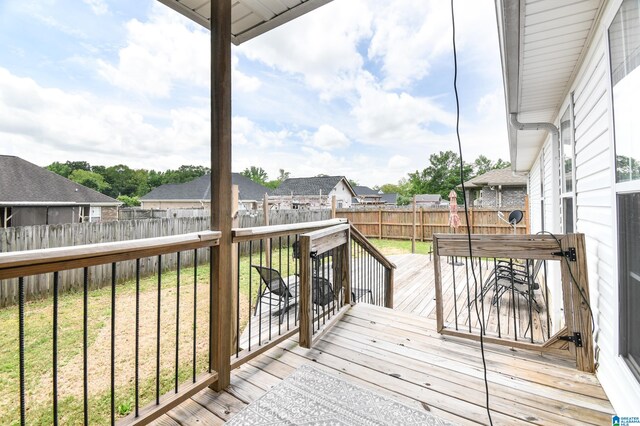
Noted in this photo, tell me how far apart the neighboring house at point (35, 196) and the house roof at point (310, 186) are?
747 inches

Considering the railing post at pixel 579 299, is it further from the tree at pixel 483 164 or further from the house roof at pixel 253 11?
the tree at pixel 483 164

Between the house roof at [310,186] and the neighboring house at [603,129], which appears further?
the house roof at [310,186]

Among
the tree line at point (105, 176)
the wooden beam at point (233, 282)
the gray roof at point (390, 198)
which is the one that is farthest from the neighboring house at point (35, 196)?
the gray roof at point (390, 198)

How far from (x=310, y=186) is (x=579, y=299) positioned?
23.2 m

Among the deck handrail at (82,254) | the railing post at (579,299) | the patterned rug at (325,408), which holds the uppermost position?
the deck handrail at (82,254)

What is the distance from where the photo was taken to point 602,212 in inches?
73.0

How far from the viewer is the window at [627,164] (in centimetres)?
134

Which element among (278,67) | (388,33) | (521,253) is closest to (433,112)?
(388,33)

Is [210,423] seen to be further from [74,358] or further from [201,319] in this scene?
[201,319]

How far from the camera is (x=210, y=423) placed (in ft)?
4.74

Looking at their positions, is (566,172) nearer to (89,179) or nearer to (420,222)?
(89,179)

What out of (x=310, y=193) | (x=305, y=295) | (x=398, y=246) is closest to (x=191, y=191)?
(x=310, y=193)

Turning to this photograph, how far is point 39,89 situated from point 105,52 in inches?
32.5

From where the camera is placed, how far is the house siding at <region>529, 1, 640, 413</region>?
154 cm
